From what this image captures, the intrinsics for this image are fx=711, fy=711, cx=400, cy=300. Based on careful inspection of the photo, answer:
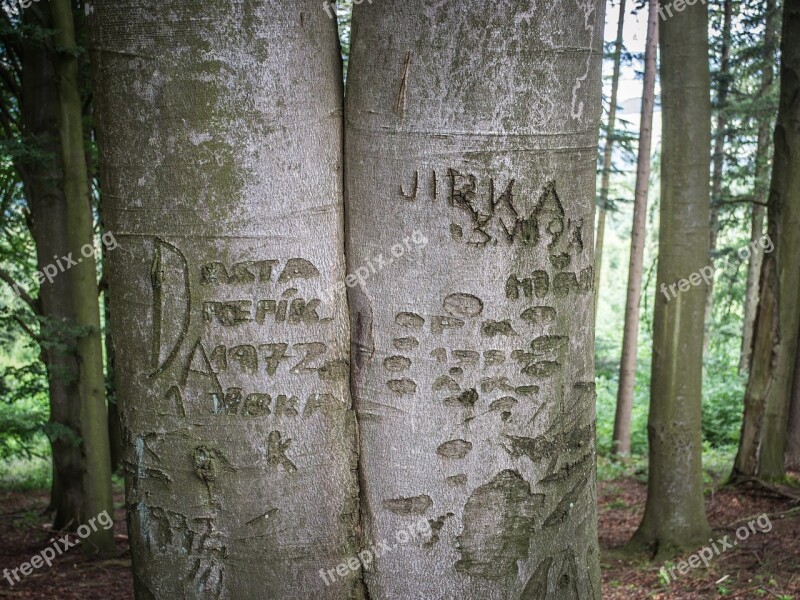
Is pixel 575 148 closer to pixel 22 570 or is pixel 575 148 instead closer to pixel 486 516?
→ pixel 486 516

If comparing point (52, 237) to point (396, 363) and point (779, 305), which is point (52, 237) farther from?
point (779, 305)

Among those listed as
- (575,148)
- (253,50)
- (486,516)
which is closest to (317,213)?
(253,50)

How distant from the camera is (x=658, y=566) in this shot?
236 inches

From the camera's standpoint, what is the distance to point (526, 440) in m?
1.81

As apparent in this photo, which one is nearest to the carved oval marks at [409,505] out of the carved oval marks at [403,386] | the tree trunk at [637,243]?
the carved oval marks at [403,386]

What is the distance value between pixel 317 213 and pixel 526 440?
30.9 inches

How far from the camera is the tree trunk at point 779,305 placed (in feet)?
23.5

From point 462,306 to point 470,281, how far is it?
65 millimetres

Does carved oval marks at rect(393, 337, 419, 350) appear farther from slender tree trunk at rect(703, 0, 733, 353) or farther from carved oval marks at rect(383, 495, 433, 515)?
slender tree trunk at rect(703, 0, 733, 353)

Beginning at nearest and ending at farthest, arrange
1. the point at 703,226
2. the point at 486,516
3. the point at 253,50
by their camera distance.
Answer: the point at 253,50, the point at 486,516, the point at 703,226

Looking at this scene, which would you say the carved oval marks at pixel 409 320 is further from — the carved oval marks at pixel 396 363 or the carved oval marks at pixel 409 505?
the carved oval marks at pixel 409 505

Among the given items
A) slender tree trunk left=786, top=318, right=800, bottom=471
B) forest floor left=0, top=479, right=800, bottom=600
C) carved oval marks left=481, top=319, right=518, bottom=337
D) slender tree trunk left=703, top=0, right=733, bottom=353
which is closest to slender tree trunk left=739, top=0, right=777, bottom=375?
slender tree trunk left=703, top=0, right=733, bottom=353

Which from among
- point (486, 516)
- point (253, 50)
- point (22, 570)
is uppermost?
point (253, 50)

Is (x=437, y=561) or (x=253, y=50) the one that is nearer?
(x=253, y=50)
